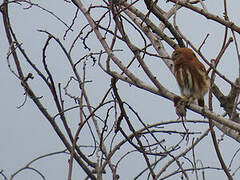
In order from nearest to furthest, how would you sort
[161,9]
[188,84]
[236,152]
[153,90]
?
1. [153,90]
2. [236,152]
3. [188,84]
4. [161,9]

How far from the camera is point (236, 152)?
2.69 meters

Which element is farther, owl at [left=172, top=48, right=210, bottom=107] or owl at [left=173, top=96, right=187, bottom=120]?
owl at [left=172, top=48, right=210, bottom=107]

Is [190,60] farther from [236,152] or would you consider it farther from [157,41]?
[236,152]

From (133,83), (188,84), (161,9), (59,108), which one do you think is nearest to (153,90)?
(133,83)

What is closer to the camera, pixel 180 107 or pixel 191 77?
pixel 180 107

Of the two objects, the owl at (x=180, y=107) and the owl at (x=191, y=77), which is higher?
the owl at (x=191, y=77)

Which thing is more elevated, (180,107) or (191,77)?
(191,77)

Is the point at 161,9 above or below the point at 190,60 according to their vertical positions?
above

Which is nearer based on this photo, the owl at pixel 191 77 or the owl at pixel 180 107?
the owl at pixel 180 107

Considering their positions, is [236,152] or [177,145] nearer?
[177,145]

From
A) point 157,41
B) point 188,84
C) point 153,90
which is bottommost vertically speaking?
point 153,90

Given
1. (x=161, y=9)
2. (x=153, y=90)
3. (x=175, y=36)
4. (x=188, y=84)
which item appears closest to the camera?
(x=153, y=90)

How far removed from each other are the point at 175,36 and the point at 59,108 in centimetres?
106

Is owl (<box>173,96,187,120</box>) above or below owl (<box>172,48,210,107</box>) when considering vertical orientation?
below
